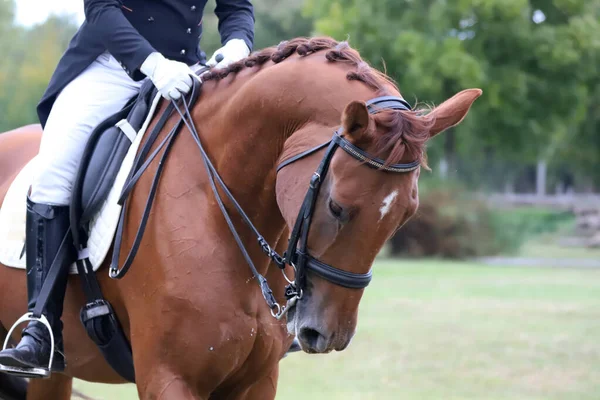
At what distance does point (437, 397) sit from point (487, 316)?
596 centimetres

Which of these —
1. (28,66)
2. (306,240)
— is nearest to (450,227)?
(28,66)

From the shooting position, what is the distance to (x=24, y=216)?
4824mm

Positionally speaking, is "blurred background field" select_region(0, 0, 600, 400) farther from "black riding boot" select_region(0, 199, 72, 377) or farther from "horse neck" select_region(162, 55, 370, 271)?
"black riding boot" select_region(0, 199, 72, 377)

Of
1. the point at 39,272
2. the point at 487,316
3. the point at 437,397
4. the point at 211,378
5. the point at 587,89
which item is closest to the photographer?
the point at 211,378

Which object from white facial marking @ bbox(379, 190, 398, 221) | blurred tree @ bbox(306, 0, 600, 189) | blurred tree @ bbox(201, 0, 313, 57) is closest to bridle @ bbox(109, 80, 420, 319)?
white facial marking @ bbox(379, 190, 398, 221)

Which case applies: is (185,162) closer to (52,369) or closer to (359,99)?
(359,99)

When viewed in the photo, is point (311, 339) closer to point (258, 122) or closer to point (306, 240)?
point (306, 240)

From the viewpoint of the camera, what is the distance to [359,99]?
3621 mm

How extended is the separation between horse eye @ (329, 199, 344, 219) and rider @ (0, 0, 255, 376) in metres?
1.15

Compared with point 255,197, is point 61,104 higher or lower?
higher

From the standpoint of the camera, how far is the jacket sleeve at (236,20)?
500 cm

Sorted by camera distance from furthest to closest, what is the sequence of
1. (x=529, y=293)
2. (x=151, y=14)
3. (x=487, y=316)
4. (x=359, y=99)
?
1. (x=529, y=293)
2. (x=487, y=316)
3. (x=151, y=14)
4. (x=359, y=99)

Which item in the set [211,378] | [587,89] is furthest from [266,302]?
[587,89]

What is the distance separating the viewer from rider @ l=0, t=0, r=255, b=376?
4.33 metres
